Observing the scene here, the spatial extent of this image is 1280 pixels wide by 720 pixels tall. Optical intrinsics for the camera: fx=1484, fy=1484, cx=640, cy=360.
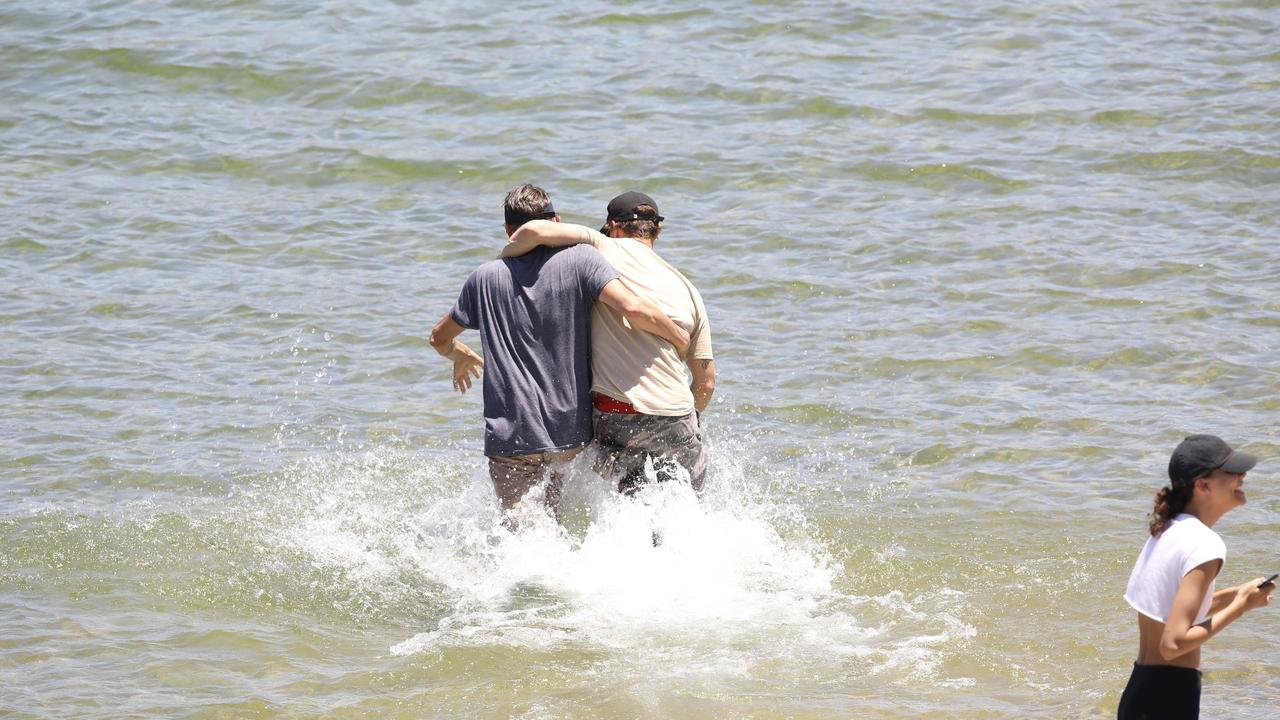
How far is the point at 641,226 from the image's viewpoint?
6.79m

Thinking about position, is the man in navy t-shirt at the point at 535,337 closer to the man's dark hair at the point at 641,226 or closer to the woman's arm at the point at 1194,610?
the man's dark hair at the point at 641,226

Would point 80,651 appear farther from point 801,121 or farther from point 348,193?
point 801,121

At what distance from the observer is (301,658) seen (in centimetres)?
645

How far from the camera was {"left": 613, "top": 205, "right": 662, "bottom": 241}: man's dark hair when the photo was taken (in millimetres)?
6773

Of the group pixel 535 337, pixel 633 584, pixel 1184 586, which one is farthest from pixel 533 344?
pixel 1184 586

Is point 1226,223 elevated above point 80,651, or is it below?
above

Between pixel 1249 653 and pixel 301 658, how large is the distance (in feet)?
13.3

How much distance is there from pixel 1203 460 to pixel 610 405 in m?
2.88

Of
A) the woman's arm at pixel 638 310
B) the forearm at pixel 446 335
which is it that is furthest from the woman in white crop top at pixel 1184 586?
the forearm at pixel 446 335

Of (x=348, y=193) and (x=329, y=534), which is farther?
(x=348, y=193)

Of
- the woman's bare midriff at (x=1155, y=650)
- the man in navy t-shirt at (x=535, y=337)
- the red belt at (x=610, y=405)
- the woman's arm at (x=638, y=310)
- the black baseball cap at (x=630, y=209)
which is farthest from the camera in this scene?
the black baseball cap at (x=630, y=209)

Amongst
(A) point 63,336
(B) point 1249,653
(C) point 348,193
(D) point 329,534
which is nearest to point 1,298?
(A) point 63,336

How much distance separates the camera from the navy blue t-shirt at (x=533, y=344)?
6562 millimetres

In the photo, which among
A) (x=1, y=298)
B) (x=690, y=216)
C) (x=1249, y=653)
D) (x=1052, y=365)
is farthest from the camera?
(x=690, y=216)
